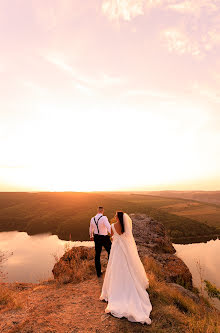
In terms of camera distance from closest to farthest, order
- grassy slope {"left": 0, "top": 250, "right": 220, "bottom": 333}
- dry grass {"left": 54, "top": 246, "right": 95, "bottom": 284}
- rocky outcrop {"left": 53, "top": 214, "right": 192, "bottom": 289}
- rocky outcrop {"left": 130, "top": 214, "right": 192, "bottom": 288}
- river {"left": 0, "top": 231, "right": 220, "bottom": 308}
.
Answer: grassy slope {"left": 0, "top": 250, "right": 220, "bottom": 333} → dry grass {"left": 54, "top": 246, "right": 95, "bottom": 284} → rocky outcrop {"left": 53, "top": 214, "right": 192, "bottom": 289} → rocky outcrop {"left": 130, "top": 214, "right": 192, "bottom": 288} → river {"left": 0, "top": 231, "right": 220, "bottom": 308}

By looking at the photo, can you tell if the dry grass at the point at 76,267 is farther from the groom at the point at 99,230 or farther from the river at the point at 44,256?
the river at the point at 44,256

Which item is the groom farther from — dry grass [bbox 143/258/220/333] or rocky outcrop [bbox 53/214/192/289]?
dry grass [bbox 143/258/220/333]

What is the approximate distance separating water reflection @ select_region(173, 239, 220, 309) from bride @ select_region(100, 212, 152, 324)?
54.0ft

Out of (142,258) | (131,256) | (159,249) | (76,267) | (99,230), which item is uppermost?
(99,230)

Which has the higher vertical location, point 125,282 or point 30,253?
point 125,282

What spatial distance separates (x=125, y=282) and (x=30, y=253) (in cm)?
4040

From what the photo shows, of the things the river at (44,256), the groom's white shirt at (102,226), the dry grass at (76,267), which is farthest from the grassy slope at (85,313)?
the river at (44,256)

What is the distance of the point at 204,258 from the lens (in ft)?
112

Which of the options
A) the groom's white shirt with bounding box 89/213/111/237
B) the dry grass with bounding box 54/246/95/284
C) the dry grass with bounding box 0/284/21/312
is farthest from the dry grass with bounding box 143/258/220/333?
the dry grass with bounding box 0/284/21/312

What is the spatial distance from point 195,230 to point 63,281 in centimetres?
5387

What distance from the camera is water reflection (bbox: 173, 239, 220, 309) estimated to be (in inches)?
935

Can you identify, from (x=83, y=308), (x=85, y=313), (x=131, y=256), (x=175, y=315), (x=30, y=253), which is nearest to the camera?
(x=175, y=315)

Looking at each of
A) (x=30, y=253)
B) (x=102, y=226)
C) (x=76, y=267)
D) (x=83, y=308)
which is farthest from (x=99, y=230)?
(x=30, y=253)

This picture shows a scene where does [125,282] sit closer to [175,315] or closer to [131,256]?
[131,256]
